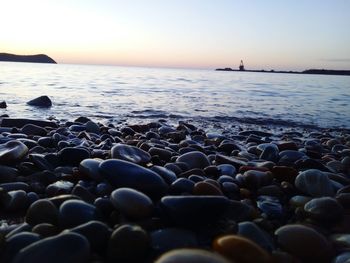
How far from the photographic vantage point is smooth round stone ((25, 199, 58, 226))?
7.35 ft

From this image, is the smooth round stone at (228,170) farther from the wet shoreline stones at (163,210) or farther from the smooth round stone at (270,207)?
the smooth round stone at (270,207)

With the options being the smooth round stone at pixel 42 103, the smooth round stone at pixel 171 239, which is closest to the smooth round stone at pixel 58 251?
the smooth round stone at pixel 171 239

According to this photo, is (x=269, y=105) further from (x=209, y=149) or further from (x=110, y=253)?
(x=110, y=253)

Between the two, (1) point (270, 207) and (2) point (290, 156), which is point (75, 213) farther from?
(2) point (290, 156)

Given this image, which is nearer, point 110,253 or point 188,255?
point 188,255

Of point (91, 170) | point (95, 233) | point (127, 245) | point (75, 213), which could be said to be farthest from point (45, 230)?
point (91, 170)

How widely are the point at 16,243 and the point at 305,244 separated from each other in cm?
160

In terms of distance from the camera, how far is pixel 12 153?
3.61 metres

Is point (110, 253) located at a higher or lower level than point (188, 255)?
lower

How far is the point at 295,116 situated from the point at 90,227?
1025 centimetres

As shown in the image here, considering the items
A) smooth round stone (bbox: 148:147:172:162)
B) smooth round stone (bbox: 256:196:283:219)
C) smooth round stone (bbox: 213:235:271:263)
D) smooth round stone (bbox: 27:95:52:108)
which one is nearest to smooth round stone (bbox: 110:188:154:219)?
smooth round stone (bbox: 213:235:271:263)

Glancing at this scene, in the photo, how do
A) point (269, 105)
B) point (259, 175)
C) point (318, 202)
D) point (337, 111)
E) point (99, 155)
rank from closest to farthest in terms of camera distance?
1. point (318, 202)
2. point (259, 175)
3. point (99, 155)
4. point (337, 111)
5. point (269, 105)

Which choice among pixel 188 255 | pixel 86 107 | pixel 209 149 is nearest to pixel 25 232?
pixel 188 255

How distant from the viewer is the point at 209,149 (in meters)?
5.40
